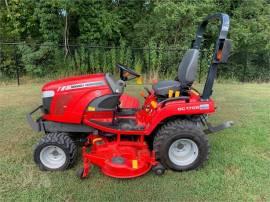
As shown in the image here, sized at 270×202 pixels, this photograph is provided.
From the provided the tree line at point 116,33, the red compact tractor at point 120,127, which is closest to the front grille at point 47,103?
the red compact tractor at point 120,127

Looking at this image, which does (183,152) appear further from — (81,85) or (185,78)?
(81,85)

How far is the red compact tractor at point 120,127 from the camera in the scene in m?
3.44

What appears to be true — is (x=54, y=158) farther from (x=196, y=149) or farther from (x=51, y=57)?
(x=51, y=57)

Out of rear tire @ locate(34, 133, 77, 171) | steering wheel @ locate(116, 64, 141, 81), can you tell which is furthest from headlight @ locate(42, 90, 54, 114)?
steering wheel @ locate(116, 64, 141, 81)

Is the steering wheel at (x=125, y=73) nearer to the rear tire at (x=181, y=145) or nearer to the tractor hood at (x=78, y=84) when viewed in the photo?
the tractor hood at (x=78, y=84)

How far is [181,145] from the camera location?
11.9ft

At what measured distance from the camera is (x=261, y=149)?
4262mm

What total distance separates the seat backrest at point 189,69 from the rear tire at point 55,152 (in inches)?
61.9

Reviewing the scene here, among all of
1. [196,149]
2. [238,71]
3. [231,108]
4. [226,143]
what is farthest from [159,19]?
[196,149]

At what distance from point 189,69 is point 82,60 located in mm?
7490

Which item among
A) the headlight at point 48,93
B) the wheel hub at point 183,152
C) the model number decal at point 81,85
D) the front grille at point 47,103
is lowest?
the wheel hub at point 183,152

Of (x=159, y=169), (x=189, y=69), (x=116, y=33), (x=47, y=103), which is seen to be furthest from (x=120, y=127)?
(x=116, y=33)

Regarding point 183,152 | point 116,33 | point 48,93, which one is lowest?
point 183,152

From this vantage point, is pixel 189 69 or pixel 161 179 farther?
pixel 189 69
